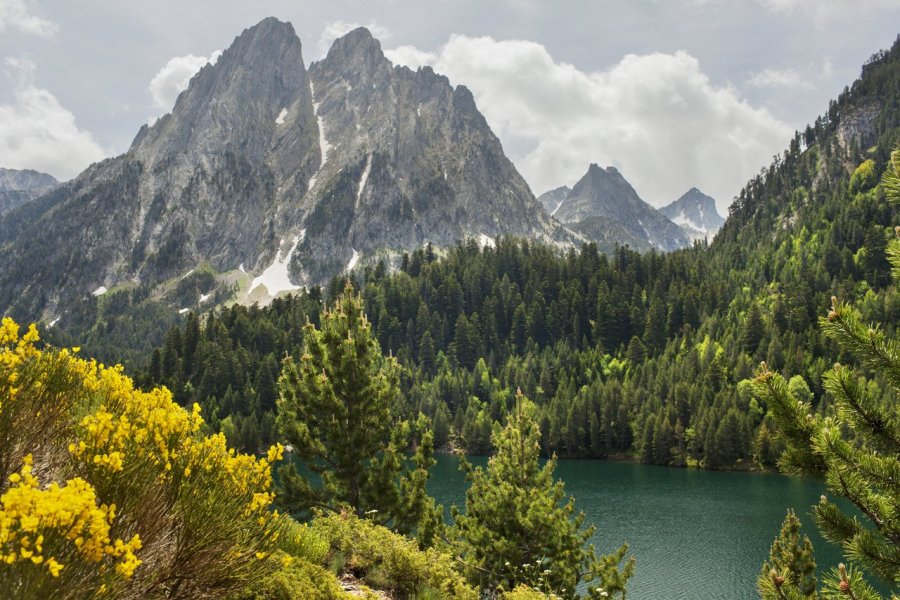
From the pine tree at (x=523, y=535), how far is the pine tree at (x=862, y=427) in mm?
14995

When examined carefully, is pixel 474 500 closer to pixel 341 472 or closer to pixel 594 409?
pixel 341 472

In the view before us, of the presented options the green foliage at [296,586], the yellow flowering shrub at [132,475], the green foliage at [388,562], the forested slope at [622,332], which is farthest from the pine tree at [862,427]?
the forested slope at [622,332]

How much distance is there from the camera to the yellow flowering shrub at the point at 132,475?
5391 millimetres

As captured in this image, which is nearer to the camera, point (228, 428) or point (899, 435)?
point (899, 435)

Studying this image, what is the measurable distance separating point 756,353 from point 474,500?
394ft

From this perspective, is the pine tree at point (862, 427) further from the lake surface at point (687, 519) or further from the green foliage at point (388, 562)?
the lake surface at point (687, 519)

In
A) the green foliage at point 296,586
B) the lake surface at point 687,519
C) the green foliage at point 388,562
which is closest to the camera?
the green foliage at point 296,586

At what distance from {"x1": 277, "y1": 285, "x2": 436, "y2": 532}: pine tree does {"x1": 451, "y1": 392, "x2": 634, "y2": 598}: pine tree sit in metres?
2.46

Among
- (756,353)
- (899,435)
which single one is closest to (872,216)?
(756,353)

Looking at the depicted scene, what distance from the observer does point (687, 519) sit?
63.8 meters

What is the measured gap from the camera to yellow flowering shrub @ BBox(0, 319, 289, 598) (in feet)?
17.7

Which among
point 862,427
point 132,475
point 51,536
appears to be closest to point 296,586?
point 132,475

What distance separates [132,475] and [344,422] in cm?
1656

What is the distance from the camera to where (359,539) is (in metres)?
13.9
